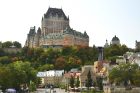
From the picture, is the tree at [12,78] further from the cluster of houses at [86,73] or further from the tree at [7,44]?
the tree at [7,44]

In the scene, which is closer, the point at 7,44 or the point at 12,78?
the point at 12,78

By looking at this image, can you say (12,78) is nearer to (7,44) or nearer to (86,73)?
(86,73)

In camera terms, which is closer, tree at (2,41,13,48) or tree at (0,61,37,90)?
tree at (0,61,37,90)

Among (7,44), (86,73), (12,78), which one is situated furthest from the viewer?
(7,44)

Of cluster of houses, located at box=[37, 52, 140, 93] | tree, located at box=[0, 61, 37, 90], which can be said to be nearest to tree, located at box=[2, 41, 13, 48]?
cluster of houses, located at box=[37, 52, 140, 93]

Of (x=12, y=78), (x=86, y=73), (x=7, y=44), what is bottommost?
(x=12, y=78)

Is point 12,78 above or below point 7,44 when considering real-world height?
below

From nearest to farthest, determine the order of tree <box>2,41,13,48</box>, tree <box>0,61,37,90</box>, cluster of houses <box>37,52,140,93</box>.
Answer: tree <box>0,61,37,90</box> < cluster of houses <box>37,52,140,93</box> < tree <box>2,41,13,48</box>

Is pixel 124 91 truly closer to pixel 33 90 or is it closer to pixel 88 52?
pixel 33 90

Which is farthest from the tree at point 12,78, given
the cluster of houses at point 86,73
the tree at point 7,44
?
the tree at point 7,44

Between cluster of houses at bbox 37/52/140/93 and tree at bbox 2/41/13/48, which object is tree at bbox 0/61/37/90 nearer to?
cluster of houses at bbox 37/52/140/93

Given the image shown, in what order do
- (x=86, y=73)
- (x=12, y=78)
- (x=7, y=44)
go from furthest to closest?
(x=7, y=44) < (x=86, y=73) < (x=12, y=78)

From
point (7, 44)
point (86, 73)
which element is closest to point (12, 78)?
point (86, 73)

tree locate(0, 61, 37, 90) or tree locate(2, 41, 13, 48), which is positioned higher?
tree locate(2, 41, 13, 48)
